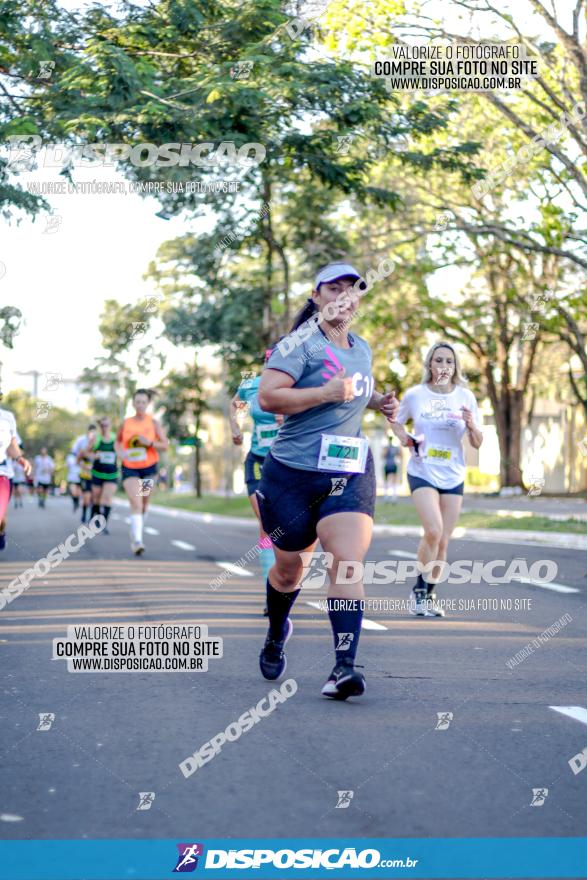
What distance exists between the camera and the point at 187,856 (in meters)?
3.67

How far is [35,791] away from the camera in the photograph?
172 inches

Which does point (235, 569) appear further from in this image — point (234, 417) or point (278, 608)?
point (278, 608)

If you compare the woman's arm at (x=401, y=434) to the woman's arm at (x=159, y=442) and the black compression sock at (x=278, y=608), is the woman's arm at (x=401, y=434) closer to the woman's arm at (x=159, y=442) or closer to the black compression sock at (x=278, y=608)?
the black compression sock at (x=278, y=608)

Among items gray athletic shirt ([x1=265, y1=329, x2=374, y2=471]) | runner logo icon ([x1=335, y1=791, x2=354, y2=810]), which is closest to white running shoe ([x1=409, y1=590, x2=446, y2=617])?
gray athletic shirt ([x1=265, y1=329, x2=374, y2=471])

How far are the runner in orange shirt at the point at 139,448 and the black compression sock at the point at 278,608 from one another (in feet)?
28.1

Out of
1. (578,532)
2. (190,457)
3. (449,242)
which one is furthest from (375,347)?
(190,457)

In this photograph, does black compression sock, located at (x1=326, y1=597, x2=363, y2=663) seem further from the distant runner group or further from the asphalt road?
the asphalt road

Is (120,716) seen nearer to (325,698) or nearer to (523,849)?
(325,698)

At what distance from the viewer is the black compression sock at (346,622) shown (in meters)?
5.76

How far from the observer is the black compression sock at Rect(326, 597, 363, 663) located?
18.9 ft

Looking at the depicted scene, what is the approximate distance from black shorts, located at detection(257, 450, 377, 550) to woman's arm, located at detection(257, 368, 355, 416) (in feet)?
1.06

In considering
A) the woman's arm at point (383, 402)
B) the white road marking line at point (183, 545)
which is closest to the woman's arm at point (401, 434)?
the woman's arm at point (383, 402)

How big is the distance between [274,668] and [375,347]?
97.8 feet

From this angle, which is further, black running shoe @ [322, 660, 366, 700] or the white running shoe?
the white running shoe
